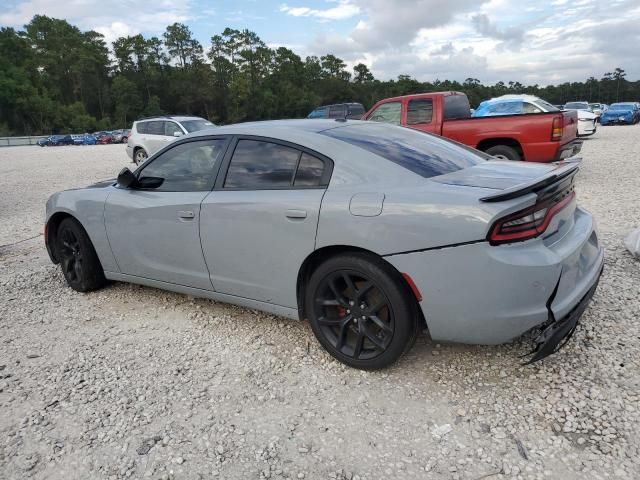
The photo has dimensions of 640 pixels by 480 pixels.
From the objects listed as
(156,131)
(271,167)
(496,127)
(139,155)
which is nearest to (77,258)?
(271,167)

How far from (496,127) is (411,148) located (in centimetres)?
590

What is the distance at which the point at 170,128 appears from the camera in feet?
46.0

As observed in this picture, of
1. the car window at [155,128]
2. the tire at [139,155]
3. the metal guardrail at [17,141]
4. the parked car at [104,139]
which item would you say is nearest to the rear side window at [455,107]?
the car window at [155,128]

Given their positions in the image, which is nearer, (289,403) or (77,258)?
(289,403)

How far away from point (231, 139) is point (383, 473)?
238 centimetres

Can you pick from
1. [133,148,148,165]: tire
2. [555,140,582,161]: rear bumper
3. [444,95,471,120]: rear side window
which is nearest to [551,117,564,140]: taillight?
[555,140,582,161]: rear bumper

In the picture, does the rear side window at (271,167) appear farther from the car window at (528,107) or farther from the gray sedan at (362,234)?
the car window at (528,107)

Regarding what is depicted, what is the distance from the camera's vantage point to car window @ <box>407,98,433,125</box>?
9.13 metres

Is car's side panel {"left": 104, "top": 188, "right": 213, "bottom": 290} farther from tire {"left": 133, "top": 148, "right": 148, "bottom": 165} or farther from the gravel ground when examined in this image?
tire {"left": 133, "top": 148, "right": 148, "bottom": 165}

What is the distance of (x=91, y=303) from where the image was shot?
13.4 feet

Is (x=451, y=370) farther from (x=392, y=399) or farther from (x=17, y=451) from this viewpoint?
(x=17, y=451)

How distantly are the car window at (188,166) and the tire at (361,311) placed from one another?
1193mm

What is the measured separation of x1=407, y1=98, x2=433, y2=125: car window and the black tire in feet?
22.6

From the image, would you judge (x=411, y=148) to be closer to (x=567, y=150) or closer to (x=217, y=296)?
(x=217, y=296)
